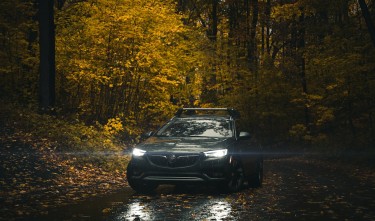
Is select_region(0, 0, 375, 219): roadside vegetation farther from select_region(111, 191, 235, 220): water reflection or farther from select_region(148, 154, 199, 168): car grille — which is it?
select_region(111, 191, 235, 220): water reflection

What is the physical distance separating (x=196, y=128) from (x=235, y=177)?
1.56 m

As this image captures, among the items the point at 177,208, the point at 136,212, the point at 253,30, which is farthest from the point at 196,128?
the point at 253,30

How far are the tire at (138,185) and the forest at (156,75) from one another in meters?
5.74

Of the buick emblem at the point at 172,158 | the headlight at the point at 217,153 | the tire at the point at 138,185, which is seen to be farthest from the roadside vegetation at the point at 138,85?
the headlight at the point at 217,153

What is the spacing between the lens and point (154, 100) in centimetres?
2802

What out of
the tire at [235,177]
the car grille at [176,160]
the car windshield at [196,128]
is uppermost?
the car windshield at [196,128]

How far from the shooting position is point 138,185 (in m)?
12.1

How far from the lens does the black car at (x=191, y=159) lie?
11.4 metres

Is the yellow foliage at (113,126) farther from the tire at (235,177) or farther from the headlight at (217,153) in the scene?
the headlight at (217,153)

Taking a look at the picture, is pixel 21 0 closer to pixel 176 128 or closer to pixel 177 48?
pixel 177 48

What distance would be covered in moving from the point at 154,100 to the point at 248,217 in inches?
764

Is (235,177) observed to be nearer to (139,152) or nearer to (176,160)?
(176,160)

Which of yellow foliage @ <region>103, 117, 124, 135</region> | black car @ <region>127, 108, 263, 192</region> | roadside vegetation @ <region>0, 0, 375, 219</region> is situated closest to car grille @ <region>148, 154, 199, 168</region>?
black car @ <region>127, 108, 263, 192</region>

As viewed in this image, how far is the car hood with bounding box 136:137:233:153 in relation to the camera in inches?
457
